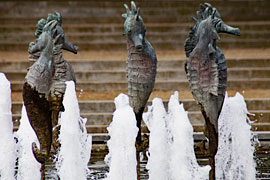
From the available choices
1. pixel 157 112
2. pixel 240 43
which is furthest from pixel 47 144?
pixel 240 43

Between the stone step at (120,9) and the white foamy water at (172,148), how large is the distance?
5660 mm

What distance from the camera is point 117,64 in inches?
442

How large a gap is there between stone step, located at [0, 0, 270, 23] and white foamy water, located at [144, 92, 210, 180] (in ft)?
18.6

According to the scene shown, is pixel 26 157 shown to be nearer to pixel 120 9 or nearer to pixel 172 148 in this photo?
pixel 172 148

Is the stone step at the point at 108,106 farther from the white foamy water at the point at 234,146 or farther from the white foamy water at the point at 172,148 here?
the white foamy water at the point at 234,146

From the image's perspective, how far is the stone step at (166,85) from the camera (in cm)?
1069

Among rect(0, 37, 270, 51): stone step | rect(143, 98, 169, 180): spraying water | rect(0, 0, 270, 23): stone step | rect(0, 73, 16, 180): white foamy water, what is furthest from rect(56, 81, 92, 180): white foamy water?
rect(0, 0, 270, 23): stone step

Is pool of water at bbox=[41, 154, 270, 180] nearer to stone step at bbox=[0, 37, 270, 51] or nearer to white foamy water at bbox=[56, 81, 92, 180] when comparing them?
white foamy water at bbox=[56, 81, 92, 180]

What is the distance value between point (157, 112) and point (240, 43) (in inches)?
200

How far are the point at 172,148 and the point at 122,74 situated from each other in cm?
389

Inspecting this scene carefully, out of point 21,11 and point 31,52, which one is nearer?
point 31,52

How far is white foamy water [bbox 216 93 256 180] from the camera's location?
7082 millimetres

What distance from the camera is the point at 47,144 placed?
597 centimetres

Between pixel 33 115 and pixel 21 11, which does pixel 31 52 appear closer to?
pixel 33 115
